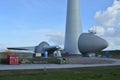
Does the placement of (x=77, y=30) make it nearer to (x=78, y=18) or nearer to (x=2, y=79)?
(x=78, y=18)

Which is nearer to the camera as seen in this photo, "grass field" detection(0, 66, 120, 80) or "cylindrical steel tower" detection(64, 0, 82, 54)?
"grass field" detection(0, 66, 120, 80)

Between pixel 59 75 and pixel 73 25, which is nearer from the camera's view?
pixel 59 75

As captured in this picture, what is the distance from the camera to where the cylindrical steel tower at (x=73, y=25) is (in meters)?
110

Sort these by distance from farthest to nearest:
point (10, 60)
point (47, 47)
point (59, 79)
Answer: point (47, 47) → point (10, 60) → point (59, 79)

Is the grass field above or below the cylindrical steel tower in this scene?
below

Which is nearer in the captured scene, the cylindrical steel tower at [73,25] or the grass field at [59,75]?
the grass field at [59,75]

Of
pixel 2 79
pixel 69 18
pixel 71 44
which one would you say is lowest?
pixel 2 79

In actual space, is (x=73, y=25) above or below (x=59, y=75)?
above

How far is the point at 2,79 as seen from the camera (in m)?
24.2

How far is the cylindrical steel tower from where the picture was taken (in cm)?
10994

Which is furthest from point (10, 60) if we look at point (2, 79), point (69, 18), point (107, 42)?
point (69, 18)

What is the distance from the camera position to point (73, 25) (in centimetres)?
11056

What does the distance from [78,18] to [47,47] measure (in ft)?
53.5

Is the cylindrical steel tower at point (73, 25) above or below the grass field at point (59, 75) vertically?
above
